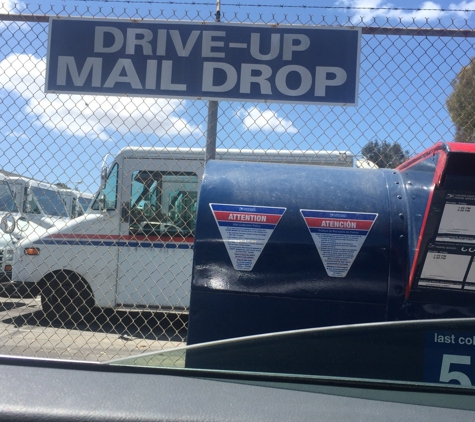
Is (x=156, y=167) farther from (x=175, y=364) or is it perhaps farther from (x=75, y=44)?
(x=175, y=364)

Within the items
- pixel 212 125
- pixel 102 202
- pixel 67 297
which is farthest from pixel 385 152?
pixel 67 297

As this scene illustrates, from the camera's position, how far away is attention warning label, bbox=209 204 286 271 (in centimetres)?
224

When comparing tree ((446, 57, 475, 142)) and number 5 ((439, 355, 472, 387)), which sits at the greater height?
tree ((446, 57, 475, 142))

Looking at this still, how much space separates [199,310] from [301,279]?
0.47 metres

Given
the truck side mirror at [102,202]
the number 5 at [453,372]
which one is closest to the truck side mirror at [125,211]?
the truck side mirror at [102,202]

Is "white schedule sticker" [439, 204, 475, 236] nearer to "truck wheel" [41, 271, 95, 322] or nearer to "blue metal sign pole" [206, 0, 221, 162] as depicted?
"blue metal sign pole" [206, 0, 221, 162]

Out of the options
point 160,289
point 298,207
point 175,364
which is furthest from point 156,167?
point 175,364

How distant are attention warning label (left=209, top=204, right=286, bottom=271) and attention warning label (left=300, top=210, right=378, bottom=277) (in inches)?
6.3

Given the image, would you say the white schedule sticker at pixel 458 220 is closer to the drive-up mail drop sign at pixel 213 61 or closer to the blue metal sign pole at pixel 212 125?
the drive-up mail drop sign at pixel 213 61

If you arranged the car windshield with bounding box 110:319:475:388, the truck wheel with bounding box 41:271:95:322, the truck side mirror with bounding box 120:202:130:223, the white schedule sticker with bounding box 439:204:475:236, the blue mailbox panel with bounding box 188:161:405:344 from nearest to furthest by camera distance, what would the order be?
the car windshield with bounding box 110:319:475:388
the white schedule sticker with bounding box 439:204:475:236
the blue mailbox panel with bounding box 188:161:405:344
the truck side mirror with bounding box 120:202:130:223
the truck wheel with bounding box 41:271:95:322

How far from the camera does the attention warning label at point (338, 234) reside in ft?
7.21

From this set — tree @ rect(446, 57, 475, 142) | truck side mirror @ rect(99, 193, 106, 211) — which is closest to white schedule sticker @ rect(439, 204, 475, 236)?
tree @ rect(446, 57, 475, 142)

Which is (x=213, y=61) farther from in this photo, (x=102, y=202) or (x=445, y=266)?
(x=102, y=202)

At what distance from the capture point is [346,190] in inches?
92.1
